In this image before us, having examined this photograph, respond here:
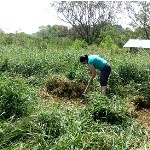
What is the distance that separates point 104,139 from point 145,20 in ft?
102

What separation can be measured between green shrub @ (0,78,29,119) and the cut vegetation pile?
2.53m

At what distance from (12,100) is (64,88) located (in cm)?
303

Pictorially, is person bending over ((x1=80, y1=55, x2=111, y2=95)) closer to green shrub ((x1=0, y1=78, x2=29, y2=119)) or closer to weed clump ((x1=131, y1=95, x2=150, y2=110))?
weed clump ((x1=131, y1=95, x2=150, y2=110))

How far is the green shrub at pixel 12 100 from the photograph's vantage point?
603 cm

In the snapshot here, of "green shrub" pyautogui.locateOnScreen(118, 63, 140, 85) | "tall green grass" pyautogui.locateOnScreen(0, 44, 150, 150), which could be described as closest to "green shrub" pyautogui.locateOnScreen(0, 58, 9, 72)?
"tall green grass" pyautogui.locateOnScreen(0, 44, 150, 150)

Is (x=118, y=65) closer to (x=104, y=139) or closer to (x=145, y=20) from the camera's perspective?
(x=104, y=139)

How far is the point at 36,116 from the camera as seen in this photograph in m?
5.53

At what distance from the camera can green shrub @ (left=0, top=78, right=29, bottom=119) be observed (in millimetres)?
6027

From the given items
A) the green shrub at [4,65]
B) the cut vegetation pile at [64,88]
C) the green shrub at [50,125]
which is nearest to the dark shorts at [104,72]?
the cut vegetation pile at [64,88]

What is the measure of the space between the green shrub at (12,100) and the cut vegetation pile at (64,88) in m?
2.53

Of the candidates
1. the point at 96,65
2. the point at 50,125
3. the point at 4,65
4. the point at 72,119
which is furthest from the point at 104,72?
the point at 4,65

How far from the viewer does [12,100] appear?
621 cm

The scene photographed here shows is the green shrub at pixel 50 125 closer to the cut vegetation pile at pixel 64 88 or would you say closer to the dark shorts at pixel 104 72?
the dark shorts at pixel 104 72

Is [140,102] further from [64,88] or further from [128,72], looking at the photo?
[64,88]
